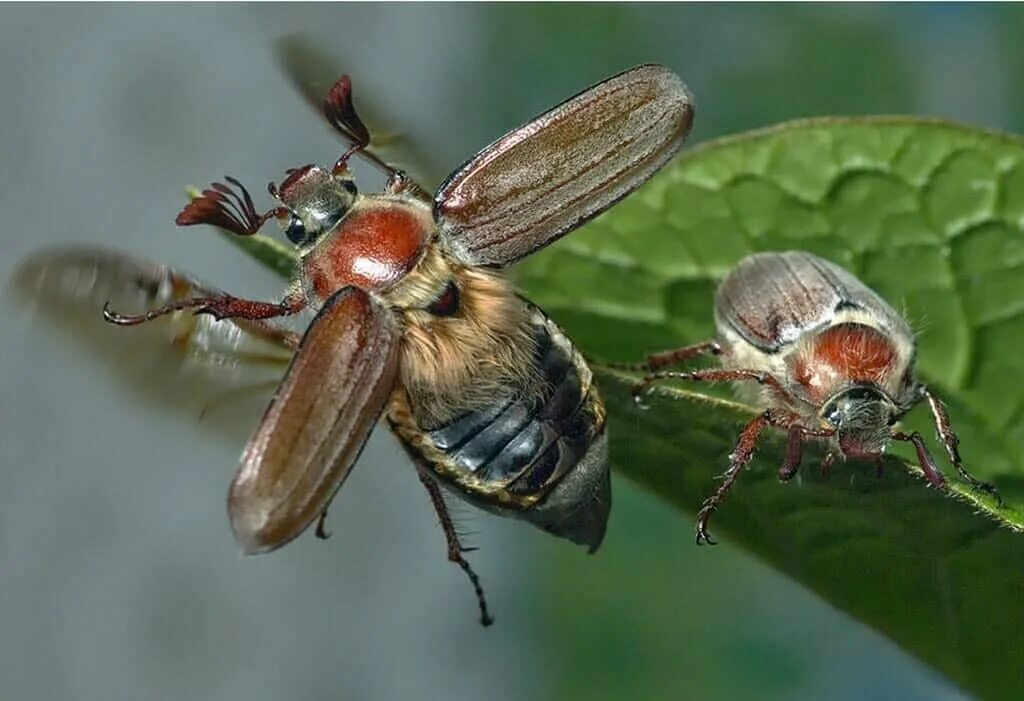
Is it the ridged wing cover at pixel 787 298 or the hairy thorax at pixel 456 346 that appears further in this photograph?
the ridged wing cover at pixel 787 298

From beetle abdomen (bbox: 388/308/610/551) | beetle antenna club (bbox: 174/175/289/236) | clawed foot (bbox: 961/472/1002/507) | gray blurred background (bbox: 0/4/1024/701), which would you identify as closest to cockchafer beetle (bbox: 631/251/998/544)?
beetle abdomen (bbox: 388/308/610/551)

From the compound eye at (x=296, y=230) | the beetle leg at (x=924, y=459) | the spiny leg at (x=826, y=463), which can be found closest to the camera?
the beetle leg at (x=924, y=459)

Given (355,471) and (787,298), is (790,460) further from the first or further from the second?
(355,471)

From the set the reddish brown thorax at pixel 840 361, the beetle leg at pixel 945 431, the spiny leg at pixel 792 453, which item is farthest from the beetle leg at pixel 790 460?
the reddish brown thorax at pixel 840 361

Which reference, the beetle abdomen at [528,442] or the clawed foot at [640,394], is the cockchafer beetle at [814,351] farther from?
the clawed foot at [640,394]

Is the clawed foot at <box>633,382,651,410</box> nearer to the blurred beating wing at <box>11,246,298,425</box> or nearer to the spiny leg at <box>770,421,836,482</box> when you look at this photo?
the spiny leg at <box>770,421,836,482</box>
